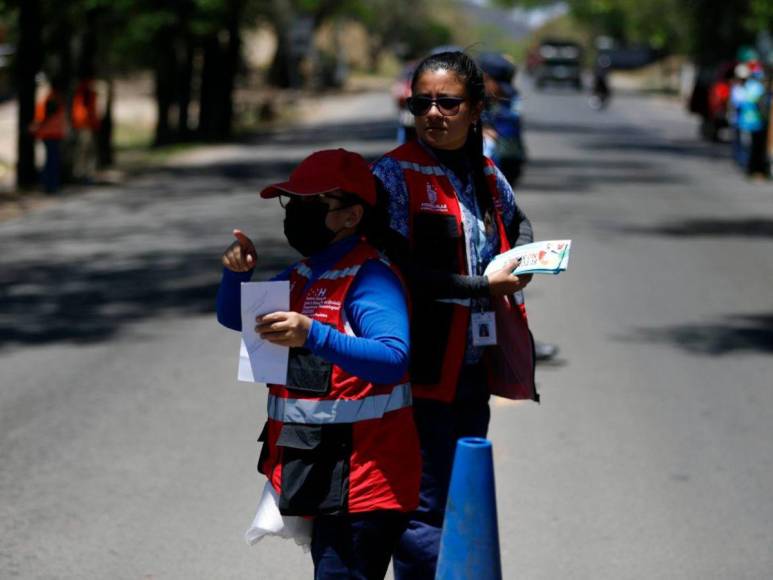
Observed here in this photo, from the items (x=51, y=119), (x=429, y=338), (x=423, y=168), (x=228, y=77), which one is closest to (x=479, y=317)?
(x=429, y=338)

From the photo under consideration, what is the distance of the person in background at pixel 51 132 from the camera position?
2108cm

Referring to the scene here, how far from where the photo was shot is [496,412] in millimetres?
8000

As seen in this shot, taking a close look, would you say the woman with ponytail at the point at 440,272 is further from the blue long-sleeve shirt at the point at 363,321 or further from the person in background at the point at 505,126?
the person in background at the point at 505,126

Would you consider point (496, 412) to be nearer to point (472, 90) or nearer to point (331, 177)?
point (472, 90)

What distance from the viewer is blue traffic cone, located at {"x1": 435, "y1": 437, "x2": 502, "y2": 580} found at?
3.74m

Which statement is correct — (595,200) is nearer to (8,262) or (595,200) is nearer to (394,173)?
(8,262)

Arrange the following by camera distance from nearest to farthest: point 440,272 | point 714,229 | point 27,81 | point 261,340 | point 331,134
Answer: point 261,340 < point 440,272 < point 714,229 < point 27,81 < point 331,134

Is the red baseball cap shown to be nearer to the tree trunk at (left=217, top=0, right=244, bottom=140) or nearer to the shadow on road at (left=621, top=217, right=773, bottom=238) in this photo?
the shadow on road at (left=621, top=217, right=773, bottom=238)

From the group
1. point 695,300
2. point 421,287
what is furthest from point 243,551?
point 695,300

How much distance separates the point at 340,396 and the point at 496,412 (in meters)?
4.49

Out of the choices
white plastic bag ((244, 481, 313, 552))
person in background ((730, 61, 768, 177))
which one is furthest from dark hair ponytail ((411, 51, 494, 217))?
person in background ((730, 61, 768, 177))

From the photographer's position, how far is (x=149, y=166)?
27453 millimetres

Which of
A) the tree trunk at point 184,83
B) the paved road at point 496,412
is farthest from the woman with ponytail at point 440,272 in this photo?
the tree trunk at point 184,83

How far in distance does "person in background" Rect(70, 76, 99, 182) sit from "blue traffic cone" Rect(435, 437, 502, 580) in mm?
19797
